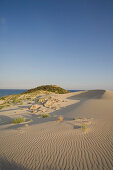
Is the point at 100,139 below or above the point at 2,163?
above

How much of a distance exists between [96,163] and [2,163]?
255cm

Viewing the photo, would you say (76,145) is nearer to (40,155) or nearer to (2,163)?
(40,155)

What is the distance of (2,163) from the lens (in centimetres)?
262

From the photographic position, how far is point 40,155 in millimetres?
2822

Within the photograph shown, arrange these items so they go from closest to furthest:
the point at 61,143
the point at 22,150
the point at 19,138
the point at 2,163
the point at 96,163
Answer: the point at 96,163, the point at 2,163, the point at 22,150, the point at 61,143, the point at 19,138

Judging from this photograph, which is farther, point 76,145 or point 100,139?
point 100,139

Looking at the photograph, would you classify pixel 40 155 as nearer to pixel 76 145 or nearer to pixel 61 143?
pixel 61 143

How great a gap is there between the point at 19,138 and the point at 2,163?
132 cm

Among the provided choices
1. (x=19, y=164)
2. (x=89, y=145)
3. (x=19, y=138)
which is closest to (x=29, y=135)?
(x=19, y=138)

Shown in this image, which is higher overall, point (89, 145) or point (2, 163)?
point (89, 145)

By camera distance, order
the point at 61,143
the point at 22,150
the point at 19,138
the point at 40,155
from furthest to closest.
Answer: the point at 19,138 → the point at 61,143 → the point at 22,150 → the point at 40,155

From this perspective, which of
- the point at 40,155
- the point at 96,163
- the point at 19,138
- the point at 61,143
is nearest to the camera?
the point at 96,163

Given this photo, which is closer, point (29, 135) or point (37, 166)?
point (37, 166)

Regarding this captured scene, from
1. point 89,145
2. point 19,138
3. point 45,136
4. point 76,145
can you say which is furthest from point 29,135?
point 89,145
